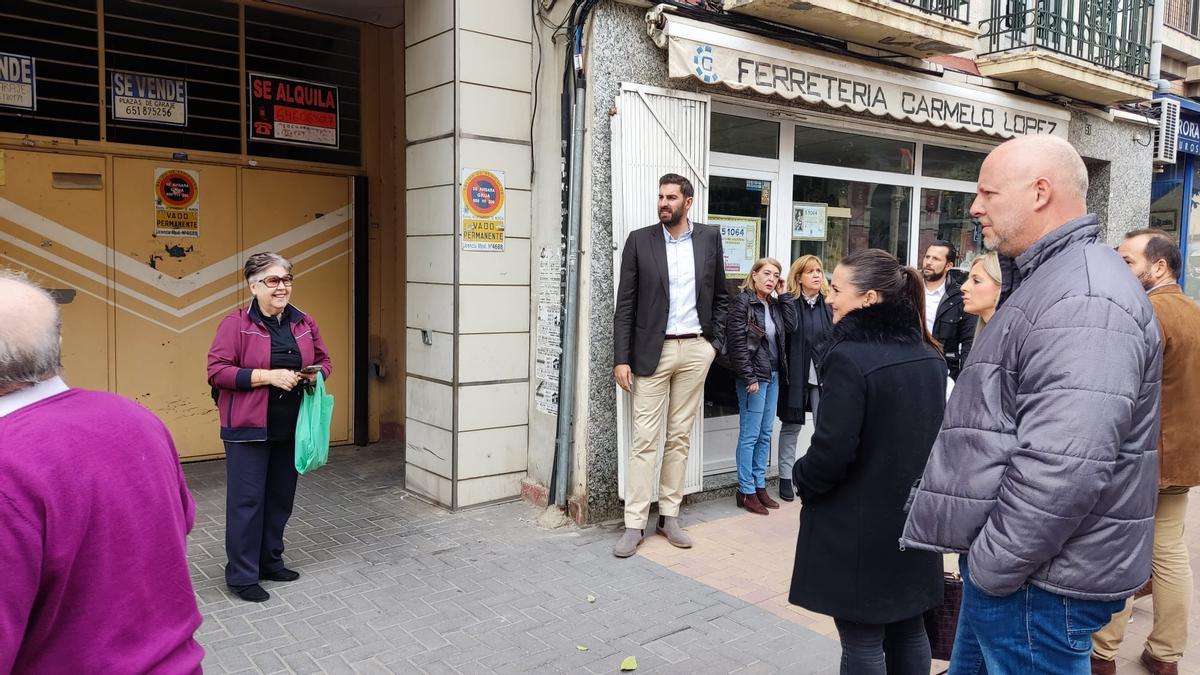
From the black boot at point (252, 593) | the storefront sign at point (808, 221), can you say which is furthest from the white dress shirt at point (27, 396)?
the storefront sign at point (808, 221)

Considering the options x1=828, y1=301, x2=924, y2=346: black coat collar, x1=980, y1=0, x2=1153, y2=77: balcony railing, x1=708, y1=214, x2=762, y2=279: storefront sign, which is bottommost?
x1=828, y1=301, x2=924, y2=346: black coat collar

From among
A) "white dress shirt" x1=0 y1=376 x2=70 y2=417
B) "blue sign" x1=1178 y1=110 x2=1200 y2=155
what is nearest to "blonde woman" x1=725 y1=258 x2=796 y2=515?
"white dress shirt" x1=0 y1=376 x2=70 y2=417

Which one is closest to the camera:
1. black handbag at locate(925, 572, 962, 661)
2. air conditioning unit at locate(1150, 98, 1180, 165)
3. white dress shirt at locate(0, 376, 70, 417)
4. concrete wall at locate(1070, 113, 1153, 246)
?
white dress shirt at locate(0, 376, 70, 417)

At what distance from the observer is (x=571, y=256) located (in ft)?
18.3

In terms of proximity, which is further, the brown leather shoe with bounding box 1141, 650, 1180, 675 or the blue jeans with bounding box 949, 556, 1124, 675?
the brown leather shoe with bounding box 1141, 650, 1180, 675

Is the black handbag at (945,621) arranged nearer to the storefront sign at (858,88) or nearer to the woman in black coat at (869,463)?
the woman in black coat at (869,463)

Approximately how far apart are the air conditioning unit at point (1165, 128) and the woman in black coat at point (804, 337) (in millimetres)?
6627

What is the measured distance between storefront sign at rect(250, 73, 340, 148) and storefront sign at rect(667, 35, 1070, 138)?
3519 mm

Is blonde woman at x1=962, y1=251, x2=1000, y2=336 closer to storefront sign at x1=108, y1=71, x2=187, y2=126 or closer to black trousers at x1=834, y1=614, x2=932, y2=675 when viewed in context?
black trousers at x1=834, y1=614, x2=932, y2=675

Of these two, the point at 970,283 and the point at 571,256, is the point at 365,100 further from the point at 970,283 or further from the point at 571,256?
the point at 970,283

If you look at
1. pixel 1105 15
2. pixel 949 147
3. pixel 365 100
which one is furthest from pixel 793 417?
pixel 1105 15

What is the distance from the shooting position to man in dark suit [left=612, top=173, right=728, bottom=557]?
A: 522 cm

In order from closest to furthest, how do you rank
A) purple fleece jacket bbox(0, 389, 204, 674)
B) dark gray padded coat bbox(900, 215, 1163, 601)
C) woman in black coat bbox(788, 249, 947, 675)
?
1. purple fleece jacket bbox(0, 389, 204, 674)
2. dark gray padded coat bbox(900, 215, 1163, 601)
3. woman in black coat bbox(788, 249, 947, 675)

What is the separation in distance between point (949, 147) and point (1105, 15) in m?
2.67
